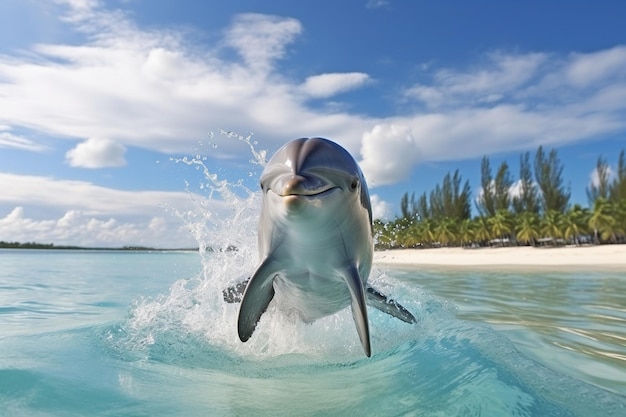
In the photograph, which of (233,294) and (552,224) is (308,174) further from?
(552,224)

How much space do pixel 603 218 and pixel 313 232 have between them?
58323 millimetres

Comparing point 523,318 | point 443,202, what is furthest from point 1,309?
point 443,202

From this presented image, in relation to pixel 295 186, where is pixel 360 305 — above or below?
below

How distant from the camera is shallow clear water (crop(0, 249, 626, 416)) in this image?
344 centimetres

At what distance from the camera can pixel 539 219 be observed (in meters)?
61.6

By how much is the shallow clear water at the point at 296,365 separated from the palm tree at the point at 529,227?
57.0 m

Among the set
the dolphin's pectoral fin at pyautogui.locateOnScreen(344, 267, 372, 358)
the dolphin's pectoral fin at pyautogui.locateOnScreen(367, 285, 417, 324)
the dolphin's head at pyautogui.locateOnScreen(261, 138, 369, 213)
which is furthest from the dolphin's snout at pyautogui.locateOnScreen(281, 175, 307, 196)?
the dolphin's pectoral fin at pyautogui.locateOnScreen(367, 285, 417, 324)

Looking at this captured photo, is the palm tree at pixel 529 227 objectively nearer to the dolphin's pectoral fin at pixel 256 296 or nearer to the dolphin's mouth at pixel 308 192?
the dolphin's pectoral fin at pixel 256 296

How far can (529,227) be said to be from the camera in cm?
6069

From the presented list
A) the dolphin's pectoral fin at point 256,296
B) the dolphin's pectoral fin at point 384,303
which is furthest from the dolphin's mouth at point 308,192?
the dolphin's pectoral fin at point 384,303

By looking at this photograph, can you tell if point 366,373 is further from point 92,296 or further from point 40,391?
point 92,296

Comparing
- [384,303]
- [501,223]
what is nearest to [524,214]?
[501,223]

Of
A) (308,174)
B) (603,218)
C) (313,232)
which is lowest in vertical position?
(313,232)

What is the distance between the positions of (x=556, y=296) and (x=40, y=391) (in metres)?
11.9
